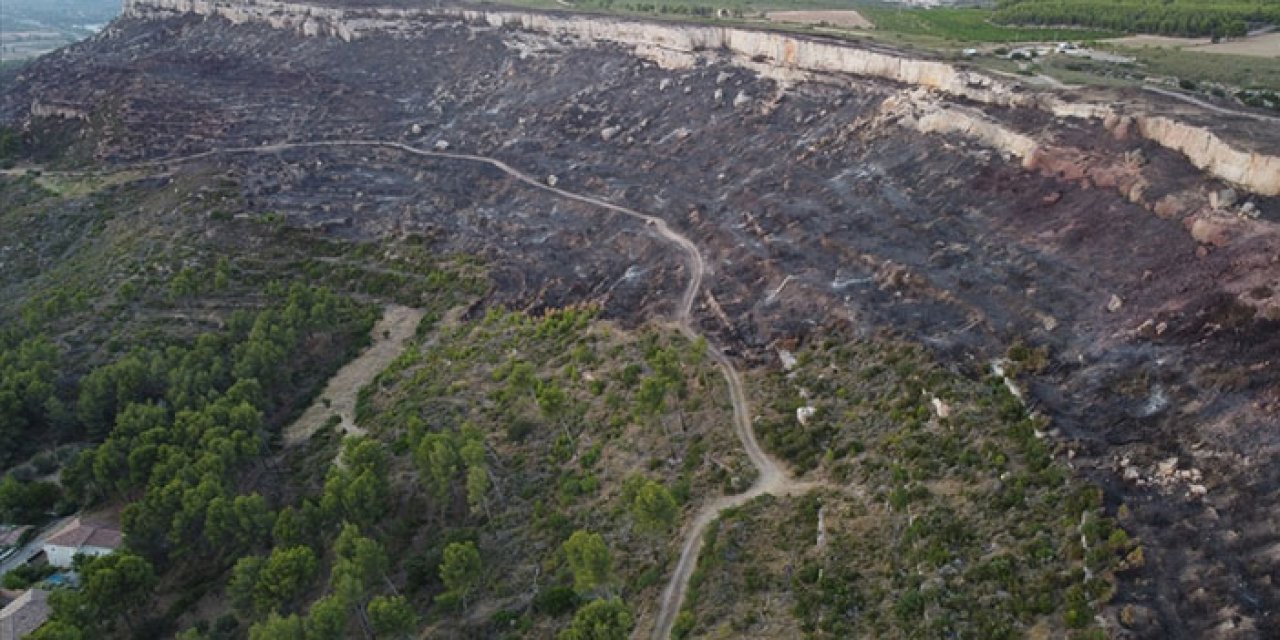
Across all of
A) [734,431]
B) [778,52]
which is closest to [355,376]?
[734,431]

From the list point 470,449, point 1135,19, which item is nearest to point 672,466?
point 470,449

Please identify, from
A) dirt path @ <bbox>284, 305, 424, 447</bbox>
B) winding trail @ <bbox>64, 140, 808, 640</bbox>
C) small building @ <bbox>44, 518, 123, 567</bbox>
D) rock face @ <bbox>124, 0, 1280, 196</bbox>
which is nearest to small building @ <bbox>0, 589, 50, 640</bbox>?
small building @ <bbox>44, 518, 123, 567</bbox>

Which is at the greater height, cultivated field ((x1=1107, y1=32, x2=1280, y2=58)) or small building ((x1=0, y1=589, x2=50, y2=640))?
cultivated field ((x1=1107, y1=32, x2=1280, y2=58))

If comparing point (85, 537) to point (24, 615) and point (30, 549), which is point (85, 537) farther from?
point (24, 615)

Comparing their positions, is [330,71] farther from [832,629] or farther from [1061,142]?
[832,629]

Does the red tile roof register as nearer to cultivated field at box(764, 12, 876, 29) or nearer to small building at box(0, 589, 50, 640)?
small building at box(0, 589, 50, 640)
